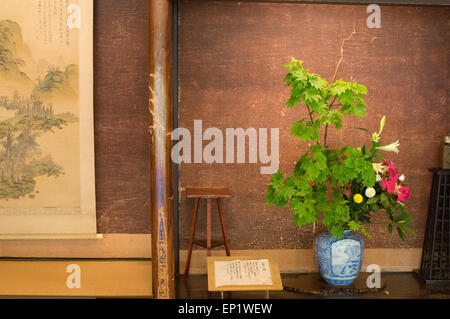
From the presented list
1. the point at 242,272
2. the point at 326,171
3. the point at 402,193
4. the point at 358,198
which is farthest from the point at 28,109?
the point at 402,193

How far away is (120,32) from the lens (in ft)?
12.7

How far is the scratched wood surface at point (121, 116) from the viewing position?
3.87 metres

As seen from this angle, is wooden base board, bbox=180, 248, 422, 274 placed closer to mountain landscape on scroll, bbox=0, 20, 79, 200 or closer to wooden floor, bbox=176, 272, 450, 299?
wooden floor, bbox=176, 272, 450, 299

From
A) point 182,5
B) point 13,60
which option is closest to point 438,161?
point 182,5

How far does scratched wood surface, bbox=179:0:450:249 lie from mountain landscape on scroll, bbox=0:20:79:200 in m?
0.96

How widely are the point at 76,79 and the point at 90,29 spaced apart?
410mm

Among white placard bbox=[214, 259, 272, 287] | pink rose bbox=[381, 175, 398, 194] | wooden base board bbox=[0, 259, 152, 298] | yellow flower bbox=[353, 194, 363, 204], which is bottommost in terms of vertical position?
wooden base board bbox=[0, 259, 152, 298]

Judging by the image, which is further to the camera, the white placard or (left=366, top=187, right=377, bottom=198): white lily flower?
(left=366, top=187, right=377, bottom=198): white lily flower

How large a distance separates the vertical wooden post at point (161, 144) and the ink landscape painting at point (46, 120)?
1.00 meters

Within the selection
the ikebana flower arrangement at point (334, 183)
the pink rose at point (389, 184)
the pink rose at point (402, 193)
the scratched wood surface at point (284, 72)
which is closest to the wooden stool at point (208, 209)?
the scratched wood surface at point (284, 72)

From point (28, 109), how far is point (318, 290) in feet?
8.74

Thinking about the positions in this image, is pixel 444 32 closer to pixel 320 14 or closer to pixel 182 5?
pixel 320 14

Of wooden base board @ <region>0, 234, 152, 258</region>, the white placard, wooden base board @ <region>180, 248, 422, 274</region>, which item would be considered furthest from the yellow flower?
wooden base board @ <region>0, 234, 152, 258</region>

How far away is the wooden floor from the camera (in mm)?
3439
